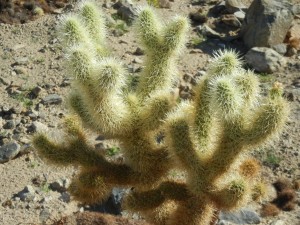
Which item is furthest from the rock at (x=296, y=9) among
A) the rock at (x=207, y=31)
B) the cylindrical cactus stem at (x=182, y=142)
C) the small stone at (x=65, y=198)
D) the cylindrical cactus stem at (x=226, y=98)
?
the cylindrical cactus stem at (x=226, y=98)

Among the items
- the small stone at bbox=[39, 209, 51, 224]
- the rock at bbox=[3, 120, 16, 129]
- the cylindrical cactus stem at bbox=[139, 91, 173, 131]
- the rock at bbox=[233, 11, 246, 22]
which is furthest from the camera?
the rock at bbox=[233, 11, 246, 22]

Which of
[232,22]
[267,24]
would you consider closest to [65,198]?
[267,24]

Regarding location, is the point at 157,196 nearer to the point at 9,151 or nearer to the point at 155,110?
the point at 155,110

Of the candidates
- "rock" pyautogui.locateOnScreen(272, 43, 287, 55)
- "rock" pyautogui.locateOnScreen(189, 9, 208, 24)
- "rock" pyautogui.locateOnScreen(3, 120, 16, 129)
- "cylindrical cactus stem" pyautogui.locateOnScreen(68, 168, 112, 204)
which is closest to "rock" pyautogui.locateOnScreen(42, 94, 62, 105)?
"rock" pyautogui.locateOnScreen(3, 120, 16, 129)

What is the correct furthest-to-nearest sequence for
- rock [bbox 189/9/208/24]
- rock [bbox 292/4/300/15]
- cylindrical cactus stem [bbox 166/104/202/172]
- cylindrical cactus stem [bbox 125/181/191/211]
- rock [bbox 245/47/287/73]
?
rock [bbox 189/9/208/24]
rock [bbox 292/4/300/15]
rock [bbox 245/47/287/73]
cylindrical cactus stem [bbox 125/181/191/211]
cylindrical cactus stem [bbox 166/104/202/172]

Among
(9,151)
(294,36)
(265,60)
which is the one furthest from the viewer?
(294,36)

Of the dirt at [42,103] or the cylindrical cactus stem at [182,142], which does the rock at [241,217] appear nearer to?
the dirt at [42,103]

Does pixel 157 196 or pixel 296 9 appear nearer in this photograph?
pixel 157 196

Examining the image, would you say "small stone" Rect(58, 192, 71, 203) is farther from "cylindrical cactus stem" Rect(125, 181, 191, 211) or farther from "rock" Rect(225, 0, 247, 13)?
"rock" Rect(225, 0, 247, 13)
